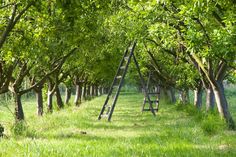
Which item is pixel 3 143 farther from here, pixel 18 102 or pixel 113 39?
pixel 113 39

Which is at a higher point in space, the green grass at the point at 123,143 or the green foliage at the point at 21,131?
the green foliage at the point at 21,131

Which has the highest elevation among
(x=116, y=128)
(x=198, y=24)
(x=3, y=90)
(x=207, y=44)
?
(x=198, y=24)

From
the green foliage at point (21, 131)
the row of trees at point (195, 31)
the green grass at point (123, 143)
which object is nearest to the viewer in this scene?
the row of trees at point (195, 31)

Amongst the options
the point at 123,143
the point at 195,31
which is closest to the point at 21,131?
the point at 123,143

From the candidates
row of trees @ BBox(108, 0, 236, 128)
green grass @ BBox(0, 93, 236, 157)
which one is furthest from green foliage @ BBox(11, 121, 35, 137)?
row of trees @ BBox(108, 0, 236, 128)

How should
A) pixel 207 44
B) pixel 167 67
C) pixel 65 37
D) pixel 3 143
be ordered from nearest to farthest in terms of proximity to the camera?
pixel 207 44, pixel 3 143, pixel 65 37, pixel 167 67

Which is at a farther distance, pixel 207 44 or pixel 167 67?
pixel 167 67

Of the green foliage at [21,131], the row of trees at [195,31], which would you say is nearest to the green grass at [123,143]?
the green foliage at [21,131]

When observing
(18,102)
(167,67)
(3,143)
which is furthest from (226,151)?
(167,67)

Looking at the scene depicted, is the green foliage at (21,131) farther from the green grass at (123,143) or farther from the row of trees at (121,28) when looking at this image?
the row of trees at (121,28)

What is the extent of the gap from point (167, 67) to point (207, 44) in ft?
55.0

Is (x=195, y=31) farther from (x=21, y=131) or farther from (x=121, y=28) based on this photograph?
(x=121, y=28)

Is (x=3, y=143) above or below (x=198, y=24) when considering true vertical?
below

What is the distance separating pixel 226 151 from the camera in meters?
9.88
